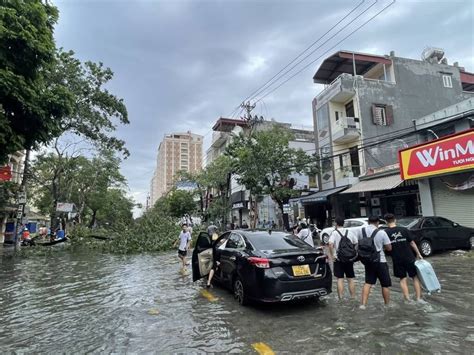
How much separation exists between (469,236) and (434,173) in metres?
2.89

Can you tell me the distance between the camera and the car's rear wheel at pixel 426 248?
40.8ft

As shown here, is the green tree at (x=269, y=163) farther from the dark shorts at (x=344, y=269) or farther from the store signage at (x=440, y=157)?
the dark shorts at (x=344, y=269)

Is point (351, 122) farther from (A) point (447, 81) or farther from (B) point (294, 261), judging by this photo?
(B) point (294, 261)

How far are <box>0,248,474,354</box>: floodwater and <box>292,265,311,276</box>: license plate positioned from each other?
0.71m

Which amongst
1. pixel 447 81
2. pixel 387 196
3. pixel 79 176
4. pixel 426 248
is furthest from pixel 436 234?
pixel 79 176

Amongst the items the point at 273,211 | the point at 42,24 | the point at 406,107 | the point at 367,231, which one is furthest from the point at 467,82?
the point at 42,24

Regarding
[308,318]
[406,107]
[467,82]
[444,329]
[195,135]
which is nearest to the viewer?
[444,329]

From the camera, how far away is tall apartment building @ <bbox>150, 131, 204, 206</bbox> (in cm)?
10462

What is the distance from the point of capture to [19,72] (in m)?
8.11

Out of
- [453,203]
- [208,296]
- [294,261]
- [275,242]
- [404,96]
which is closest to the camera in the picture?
[294,261]

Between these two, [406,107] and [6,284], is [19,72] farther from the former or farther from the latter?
[406,107]

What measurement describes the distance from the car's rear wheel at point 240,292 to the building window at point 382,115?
2129cm

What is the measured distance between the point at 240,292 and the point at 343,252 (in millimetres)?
2183

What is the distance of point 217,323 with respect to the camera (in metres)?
5.54
